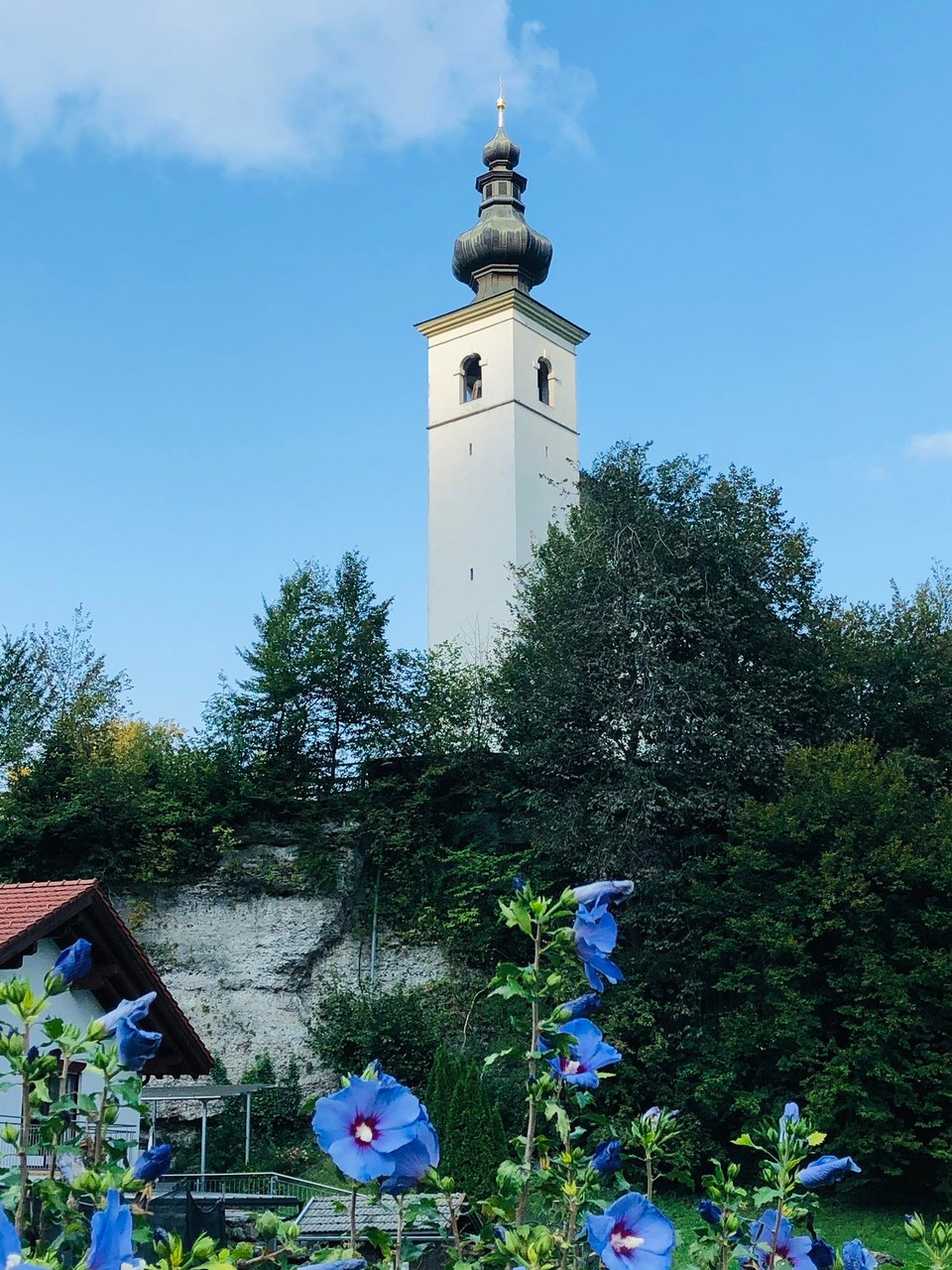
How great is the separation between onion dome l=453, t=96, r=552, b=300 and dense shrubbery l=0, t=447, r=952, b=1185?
14732mm

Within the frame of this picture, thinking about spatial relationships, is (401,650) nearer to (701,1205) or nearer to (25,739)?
(25,739)

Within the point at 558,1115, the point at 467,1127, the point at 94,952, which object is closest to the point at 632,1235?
the point at 558,1115

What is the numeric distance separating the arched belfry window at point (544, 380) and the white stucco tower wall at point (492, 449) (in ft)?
0.09

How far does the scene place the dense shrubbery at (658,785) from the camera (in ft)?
63.4

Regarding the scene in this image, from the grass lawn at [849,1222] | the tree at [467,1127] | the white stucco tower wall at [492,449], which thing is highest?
the white stucco tower wall at [492,449]

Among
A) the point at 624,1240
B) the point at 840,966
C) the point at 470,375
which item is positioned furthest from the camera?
the point at 470,375

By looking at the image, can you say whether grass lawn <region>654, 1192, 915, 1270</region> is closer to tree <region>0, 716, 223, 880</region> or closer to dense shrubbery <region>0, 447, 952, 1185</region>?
dense shrubbery <region>0, 447, 952, 1185</region>

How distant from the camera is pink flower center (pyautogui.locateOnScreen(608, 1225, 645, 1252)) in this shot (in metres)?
1.88

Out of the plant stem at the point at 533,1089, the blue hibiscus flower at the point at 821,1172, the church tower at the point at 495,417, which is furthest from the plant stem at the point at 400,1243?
the church tower at the point at 495,417

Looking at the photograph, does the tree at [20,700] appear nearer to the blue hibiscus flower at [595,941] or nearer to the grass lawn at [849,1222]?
the grass lawn at [849,1222]

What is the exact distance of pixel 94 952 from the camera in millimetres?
14008

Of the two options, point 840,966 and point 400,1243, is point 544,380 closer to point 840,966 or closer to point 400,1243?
point 840,966

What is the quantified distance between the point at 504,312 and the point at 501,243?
2229mm

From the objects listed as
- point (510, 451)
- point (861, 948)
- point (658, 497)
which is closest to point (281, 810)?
point (658, 497)
